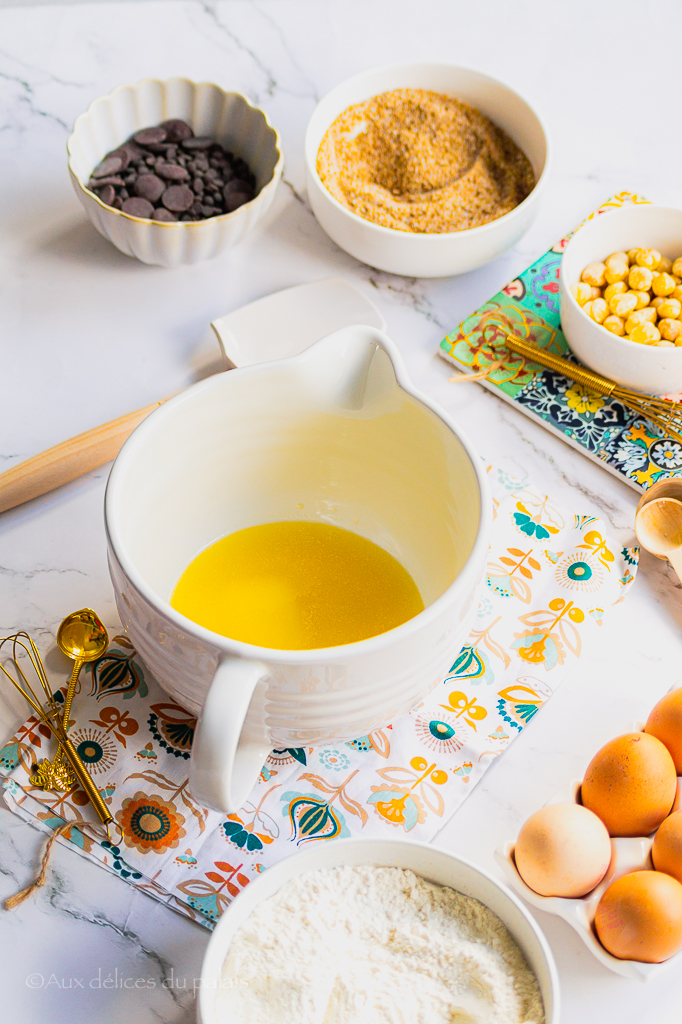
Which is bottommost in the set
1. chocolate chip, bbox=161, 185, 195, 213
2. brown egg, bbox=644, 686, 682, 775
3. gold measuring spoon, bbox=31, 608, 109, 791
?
gold measuring spoon, bbox=31, 608, 109, 791

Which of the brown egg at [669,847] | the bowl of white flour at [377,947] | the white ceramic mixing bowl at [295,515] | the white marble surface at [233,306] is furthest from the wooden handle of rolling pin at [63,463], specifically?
the brown egg at [669,847]

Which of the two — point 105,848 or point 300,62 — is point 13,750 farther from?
point 300,62

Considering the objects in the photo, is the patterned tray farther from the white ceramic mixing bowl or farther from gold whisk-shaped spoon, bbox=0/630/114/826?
gold whisk-shaped spoon, bbox=0/630/114/826

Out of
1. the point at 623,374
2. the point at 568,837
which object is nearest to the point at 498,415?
the point at 623,374

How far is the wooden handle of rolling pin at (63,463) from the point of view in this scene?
0.64 meters

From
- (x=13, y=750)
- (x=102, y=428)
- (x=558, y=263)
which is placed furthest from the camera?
(x=558, y=263)

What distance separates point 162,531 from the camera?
553mm

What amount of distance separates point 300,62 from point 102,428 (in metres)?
0.57

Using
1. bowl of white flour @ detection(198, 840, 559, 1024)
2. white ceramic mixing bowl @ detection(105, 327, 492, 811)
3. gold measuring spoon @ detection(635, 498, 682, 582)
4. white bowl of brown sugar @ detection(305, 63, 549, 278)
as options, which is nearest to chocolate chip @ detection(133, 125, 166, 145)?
white bowl of brown sugar @ detection(305, 63, 549, 278)

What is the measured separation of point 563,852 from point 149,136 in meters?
0.70

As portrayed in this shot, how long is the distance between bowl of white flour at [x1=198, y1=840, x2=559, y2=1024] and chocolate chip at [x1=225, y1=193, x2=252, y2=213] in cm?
57

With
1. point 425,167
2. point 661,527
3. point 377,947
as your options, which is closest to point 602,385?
point 661,527

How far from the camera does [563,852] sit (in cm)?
47

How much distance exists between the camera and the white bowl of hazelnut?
0.71 m
